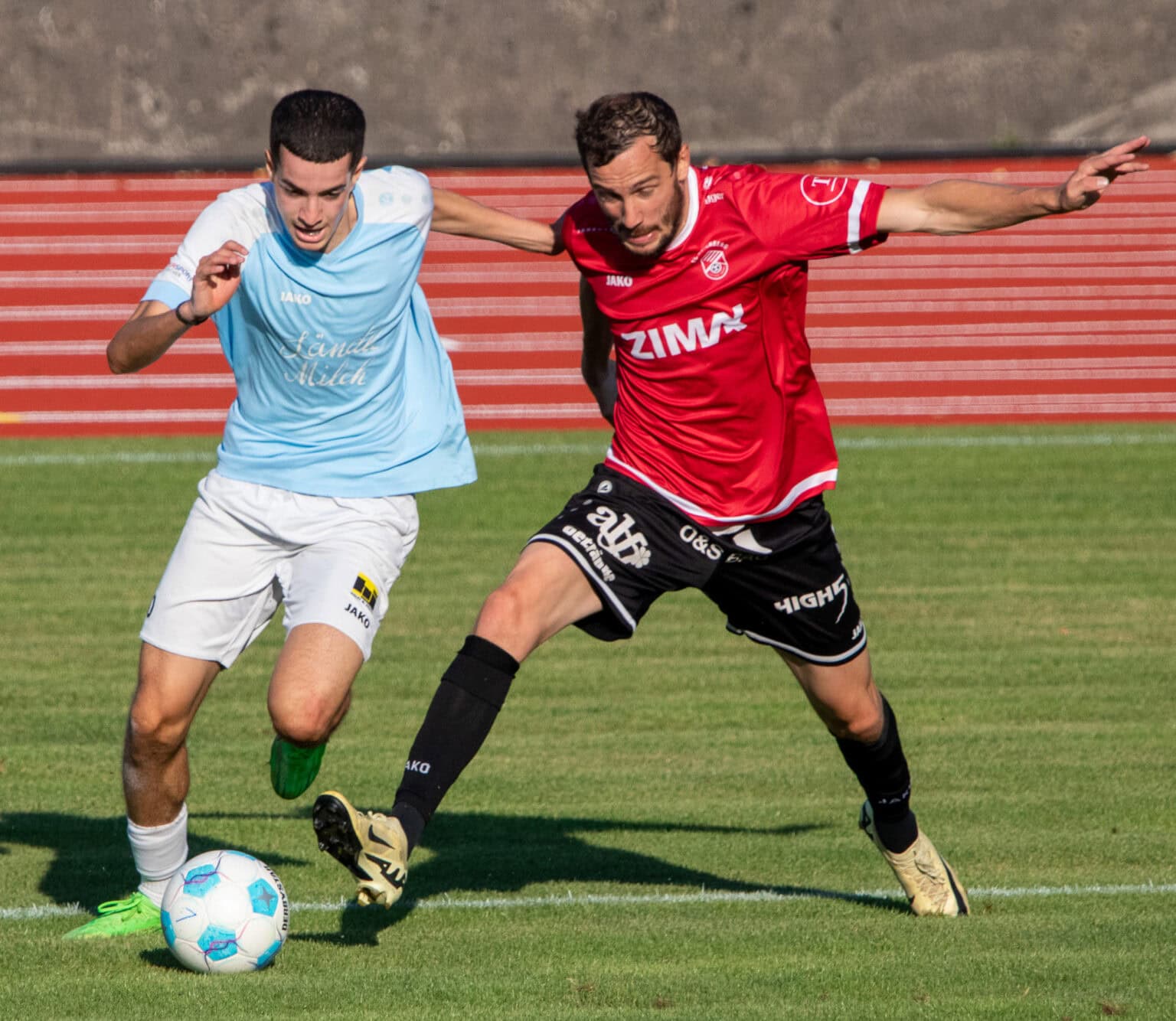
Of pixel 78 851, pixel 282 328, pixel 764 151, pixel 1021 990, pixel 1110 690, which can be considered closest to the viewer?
pixel 1021 990

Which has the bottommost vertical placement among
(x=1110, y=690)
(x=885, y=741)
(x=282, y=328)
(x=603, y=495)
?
(x=1110, y=690)

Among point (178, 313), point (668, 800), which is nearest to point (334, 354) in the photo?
point (178, 313)

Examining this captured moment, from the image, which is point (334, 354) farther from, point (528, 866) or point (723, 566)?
point (528, 866)

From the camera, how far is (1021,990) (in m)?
4.81

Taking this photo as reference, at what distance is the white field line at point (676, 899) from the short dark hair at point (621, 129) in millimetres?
2208

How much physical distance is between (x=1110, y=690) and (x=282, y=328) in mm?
4937

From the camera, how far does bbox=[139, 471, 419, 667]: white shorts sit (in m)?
5.39

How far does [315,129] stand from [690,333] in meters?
1.21

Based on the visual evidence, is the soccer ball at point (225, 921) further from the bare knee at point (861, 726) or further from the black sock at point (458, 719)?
the bare knee at point (861, 726)

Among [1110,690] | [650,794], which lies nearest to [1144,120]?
[1110,690]

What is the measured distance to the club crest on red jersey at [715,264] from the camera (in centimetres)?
545

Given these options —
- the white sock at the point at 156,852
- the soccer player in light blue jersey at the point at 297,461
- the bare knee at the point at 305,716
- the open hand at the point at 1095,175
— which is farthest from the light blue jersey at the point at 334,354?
the open hand at the point at 1095,175

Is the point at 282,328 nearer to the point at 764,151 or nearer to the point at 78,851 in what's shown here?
the point at 78,851

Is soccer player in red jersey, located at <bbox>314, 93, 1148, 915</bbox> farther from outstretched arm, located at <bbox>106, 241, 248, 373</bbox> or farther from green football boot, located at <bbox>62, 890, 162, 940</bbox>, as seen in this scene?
green football boot, located at <bbox>62, 890, 162, 940</bbox>
